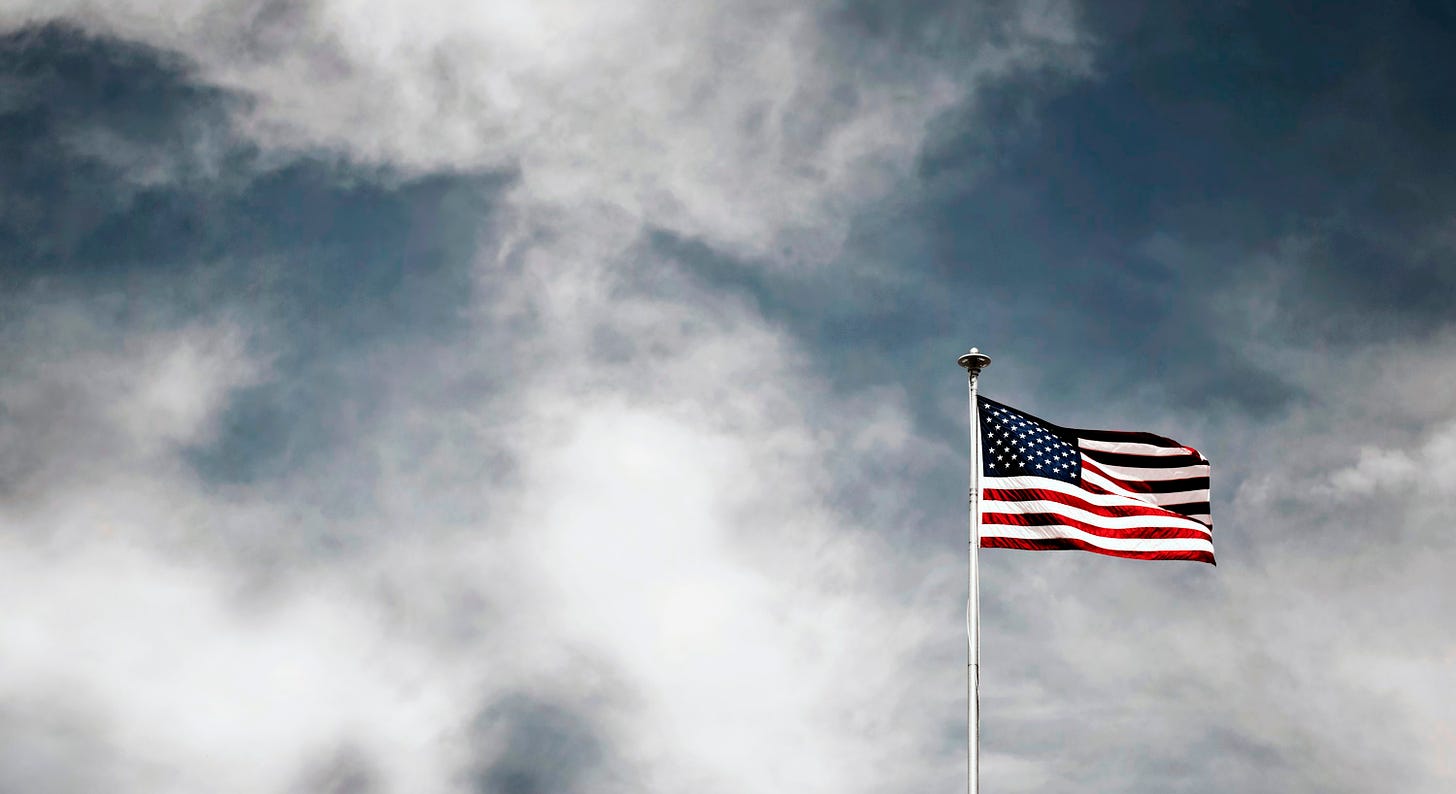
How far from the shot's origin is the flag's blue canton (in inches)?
1348

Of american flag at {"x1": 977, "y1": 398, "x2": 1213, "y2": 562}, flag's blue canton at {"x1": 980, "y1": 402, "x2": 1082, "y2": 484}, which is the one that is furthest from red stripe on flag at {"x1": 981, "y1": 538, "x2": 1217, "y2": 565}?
flag's blue canton at {"x1": 980, "y1": 402, "x2": 1082, "y2": 484}

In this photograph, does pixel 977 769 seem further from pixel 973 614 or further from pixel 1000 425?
pixel 1000 425

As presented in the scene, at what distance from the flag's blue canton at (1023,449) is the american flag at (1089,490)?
0.08 feet

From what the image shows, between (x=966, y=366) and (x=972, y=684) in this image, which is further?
(x=966, y=366)

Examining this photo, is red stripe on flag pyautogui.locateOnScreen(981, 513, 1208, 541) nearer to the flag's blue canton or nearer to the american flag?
the american flag

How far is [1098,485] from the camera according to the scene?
1364 inches

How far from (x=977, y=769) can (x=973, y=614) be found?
3.77m

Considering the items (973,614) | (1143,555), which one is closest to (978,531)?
(973,614)

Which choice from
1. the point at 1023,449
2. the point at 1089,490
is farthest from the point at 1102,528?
the point at 1023,449

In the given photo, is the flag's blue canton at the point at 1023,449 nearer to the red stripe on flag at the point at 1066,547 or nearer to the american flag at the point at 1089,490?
the american flag at the point at 1089,490

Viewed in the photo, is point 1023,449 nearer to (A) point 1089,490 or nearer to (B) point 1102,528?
(A) point 1089,490

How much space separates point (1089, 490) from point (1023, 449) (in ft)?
6.48

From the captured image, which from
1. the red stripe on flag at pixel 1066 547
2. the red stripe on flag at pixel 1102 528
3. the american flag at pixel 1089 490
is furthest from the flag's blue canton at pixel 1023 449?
the red stripe on flag at pixel 1066 547

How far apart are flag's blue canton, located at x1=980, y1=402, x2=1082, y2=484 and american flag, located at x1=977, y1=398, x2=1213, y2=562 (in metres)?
0.02
